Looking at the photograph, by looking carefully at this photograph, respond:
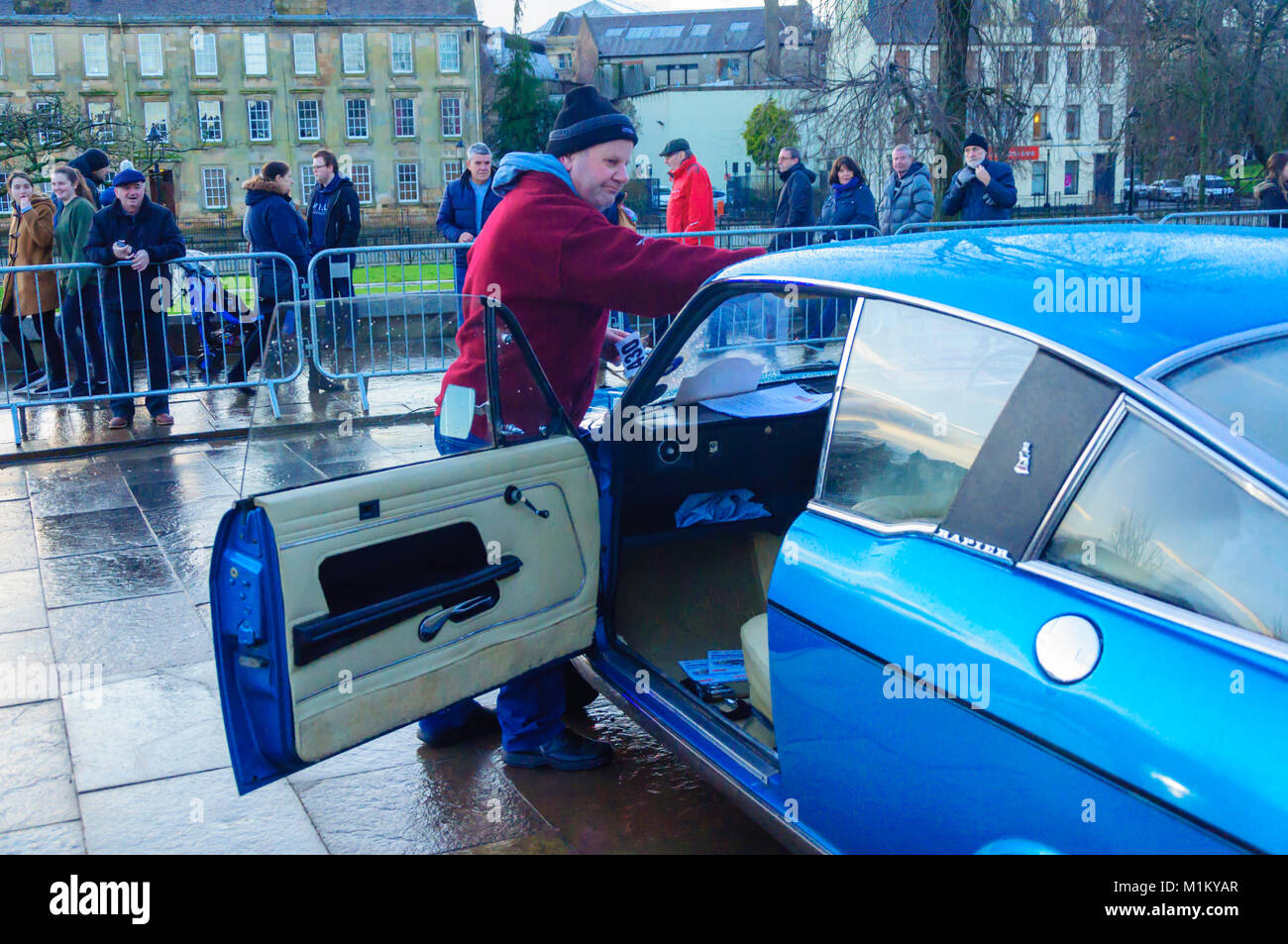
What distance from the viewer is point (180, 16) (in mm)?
61281

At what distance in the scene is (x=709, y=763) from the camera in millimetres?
3061

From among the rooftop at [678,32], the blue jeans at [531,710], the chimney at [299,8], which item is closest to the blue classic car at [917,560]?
the blue jeans at [531,710]

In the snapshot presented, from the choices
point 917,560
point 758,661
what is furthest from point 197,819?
point 917,560

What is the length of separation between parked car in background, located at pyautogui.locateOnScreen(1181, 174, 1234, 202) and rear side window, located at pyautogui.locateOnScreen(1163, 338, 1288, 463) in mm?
33993

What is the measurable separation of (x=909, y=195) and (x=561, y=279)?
908 centimetres

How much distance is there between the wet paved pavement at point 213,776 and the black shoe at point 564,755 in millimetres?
36

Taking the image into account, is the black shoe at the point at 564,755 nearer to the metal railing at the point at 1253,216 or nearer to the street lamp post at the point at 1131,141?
the metal railing at the point at 1253,216

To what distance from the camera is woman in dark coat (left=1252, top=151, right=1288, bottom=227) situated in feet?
43.7

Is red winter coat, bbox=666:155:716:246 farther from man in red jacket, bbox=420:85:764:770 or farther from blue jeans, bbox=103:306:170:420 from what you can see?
man in red jacket, bbox=420:85:764:770

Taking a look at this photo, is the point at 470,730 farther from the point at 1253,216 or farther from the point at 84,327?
the point at 1253,216

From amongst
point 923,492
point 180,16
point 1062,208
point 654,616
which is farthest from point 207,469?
point 180,16

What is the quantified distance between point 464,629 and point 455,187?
8.74m
